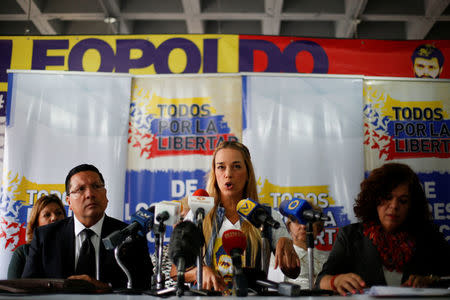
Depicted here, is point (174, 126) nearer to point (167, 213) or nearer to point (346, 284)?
point (167, 213)

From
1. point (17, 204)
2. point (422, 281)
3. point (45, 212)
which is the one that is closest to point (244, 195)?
point (422, 281)

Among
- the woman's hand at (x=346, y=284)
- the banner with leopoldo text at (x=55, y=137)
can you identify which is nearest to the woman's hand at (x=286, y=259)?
the woman's hand at (x=346, y=284)

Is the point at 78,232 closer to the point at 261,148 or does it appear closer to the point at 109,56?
the point at 261,148

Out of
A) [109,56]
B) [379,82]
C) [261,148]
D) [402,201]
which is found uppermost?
[109,56]

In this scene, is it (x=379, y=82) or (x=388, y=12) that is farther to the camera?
(x=388, y=12)

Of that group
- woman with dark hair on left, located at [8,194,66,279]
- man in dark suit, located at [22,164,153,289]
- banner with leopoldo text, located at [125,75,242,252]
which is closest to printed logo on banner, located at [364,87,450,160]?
banner with leopoldo text, located at [125,75,242,252]

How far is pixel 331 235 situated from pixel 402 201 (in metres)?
1.69

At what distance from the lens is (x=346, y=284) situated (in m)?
2.01

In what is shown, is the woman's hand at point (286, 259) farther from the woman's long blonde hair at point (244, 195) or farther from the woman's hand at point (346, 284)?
the woman's long blonde hair at point (244, 195)

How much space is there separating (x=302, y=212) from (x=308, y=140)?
224 centimetres

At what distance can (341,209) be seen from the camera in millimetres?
4043

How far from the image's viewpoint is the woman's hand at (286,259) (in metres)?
2.11

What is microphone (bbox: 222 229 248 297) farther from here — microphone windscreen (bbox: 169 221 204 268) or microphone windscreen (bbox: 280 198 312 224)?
microphone windscreen (bbox: 280 198 312 224)

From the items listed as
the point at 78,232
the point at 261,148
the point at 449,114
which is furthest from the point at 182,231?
the point at 449,114
